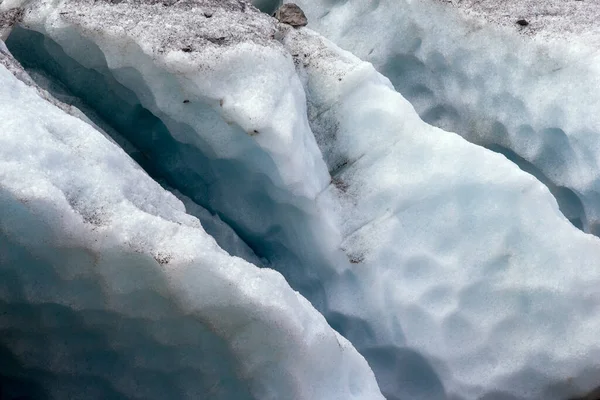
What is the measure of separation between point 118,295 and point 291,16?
140 centimetres

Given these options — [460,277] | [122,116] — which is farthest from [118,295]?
[460,277]

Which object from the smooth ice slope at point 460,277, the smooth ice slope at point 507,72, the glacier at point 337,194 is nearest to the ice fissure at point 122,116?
the glacier at point 337,194

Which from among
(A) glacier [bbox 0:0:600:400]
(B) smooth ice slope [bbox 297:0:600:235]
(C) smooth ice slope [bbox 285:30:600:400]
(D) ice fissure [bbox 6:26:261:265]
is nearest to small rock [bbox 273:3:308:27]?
(A) glacier [bbox 0:0:600:400]

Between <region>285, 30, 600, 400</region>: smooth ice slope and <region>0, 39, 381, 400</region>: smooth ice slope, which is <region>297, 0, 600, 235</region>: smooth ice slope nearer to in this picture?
<region>285, 30, 600, 400</region>: smooth ice slope

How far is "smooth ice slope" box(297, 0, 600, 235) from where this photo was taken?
2.41 metres

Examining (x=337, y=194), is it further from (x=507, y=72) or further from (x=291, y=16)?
(x=507, y=72)

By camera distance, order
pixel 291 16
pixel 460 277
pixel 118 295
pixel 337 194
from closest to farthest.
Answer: pixel 118 295, pixel 460 277, pixel 337 194, pixel 291 16

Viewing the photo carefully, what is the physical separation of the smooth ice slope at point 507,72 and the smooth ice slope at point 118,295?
48.8 inches

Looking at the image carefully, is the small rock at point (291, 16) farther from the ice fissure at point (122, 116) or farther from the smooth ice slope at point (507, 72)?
the ice fissure at point (122, 116)

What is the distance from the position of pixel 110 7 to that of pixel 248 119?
60 centimetres

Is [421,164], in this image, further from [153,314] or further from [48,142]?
[48,142]

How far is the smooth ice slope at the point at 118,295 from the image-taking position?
148 centimetres

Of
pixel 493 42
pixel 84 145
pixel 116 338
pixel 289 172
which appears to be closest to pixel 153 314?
pixel 116 338

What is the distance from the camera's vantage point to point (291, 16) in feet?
8.31
